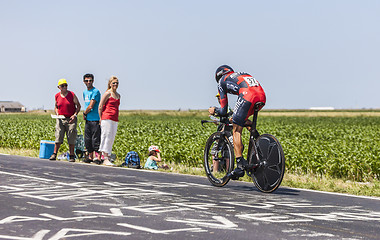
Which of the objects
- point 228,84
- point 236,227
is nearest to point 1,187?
point 228,84

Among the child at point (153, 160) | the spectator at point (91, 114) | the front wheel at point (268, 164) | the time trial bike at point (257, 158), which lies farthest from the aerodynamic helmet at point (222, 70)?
the spectator at point (91, 114)

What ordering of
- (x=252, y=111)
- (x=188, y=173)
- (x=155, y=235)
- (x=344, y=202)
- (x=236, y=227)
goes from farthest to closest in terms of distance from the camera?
1. (x=188, y=173)
2. (x=252, y=111)
3. (x=344, y=202)
4. (x=236, y=227)
5. (x=155, y=235)

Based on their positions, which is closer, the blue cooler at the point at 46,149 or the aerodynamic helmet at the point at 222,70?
the aerodynamic helmet at the point at 222,70

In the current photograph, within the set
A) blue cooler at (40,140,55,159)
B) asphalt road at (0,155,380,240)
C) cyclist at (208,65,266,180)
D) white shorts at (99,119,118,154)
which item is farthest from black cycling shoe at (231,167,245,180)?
blue cooler at (40,140,55,159)

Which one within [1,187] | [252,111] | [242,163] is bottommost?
[1,187]

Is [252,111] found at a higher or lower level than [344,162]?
higher

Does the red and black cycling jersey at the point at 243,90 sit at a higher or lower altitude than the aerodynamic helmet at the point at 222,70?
lower

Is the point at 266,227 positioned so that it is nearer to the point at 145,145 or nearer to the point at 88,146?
the point at 88,146

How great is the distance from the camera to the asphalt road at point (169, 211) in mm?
5750

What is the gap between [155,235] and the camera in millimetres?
5609

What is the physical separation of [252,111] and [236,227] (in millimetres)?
3274

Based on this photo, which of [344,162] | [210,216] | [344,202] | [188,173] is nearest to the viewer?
[210,216]

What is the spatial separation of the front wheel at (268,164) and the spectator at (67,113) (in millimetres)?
7252

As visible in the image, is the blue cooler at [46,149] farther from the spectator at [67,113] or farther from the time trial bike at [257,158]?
the time trial bike at [257,158]
